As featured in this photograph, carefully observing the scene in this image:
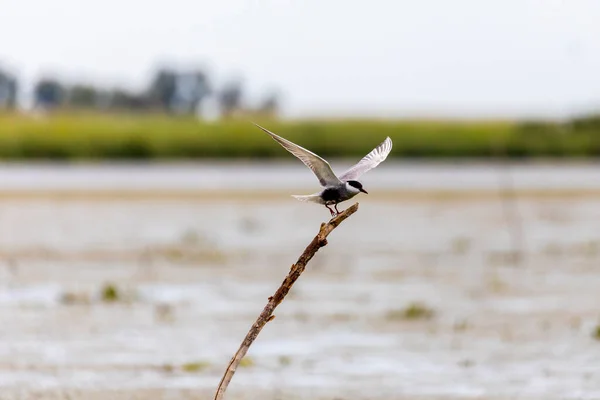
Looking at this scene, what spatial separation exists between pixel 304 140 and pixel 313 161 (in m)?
48.7

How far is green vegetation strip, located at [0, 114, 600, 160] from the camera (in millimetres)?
54969

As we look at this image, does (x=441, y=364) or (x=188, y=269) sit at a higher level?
(x=441, y=364)

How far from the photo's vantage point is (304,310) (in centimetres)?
1595

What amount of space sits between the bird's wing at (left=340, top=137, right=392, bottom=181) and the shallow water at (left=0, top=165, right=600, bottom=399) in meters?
2.92

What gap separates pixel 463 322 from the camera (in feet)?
49.6

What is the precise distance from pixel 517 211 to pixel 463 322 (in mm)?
17044

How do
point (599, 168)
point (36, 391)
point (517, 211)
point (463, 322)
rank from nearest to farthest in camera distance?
point (36, 391) < point (463, 322) < point (517, 211) < point (599, 168)

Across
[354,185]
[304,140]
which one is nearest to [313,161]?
[354,185]

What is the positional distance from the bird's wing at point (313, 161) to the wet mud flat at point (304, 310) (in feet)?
11.0

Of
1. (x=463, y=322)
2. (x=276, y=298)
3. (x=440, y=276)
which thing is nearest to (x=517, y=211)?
(x=440, y=276)

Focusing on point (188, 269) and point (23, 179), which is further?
point (23, 179)

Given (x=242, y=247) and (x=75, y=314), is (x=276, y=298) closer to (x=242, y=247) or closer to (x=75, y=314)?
(x=75, y=314)

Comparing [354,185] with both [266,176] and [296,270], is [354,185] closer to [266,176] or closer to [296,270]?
[296,270]

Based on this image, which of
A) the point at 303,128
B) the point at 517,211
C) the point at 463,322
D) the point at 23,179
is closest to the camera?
the point at 463,322
